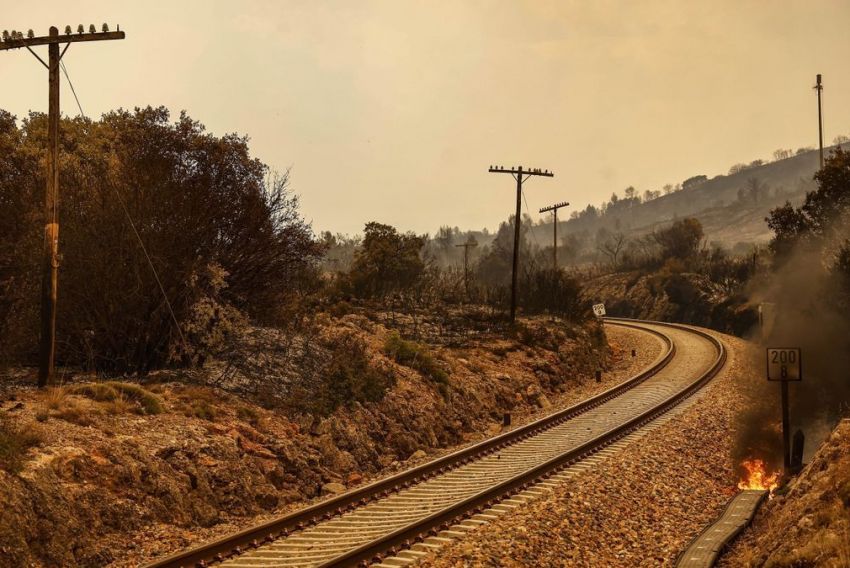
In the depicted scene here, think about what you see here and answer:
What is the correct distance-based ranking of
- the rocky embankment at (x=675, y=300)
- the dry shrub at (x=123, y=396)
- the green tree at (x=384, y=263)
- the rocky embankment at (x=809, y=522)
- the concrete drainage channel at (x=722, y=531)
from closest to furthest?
the rocky embankment at (x=809, y=522) → the concrete drainage channel at (x=722, y=531) → the dry shrub at (x=123, y=396) → the green tree at (x=384, y=263) → the rocky embankment at (x=675, y=300)

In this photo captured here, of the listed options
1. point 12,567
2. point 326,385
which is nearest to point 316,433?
point 326,385

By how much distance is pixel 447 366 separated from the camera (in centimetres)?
2388

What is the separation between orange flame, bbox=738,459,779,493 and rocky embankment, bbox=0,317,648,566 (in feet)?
23.6

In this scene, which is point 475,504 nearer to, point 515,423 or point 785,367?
point 515,423

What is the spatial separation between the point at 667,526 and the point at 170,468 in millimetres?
9503

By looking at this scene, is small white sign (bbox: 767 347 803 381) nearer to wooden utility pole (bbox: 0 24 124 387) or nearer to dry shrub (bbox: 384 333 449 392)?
dry shrub (bbox: 384 333 449 392)

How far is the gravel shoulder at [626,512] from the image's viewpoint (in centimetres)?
1019

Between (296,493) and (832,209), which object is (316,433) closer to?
(296,493)

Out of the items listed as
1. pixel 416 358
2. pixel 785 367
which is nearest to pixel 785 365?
pixel 785 367

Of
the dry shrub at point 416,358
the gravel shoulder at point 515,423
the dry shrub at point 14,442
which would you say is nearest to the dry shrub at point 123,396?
the dry shrub at point 14,442

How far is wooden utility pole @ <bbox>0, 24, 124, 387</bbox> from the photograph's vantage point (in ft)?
47.6

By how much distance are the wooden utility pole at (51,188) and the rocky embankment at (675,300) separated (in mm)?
50701

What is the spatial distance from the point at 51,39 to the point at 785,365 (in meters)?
Answer: 20.7

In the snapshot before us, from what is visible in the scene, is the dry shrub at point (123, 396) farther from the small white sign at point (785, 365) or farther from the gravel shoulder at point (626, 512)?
the small white sign at point (785, 365)
